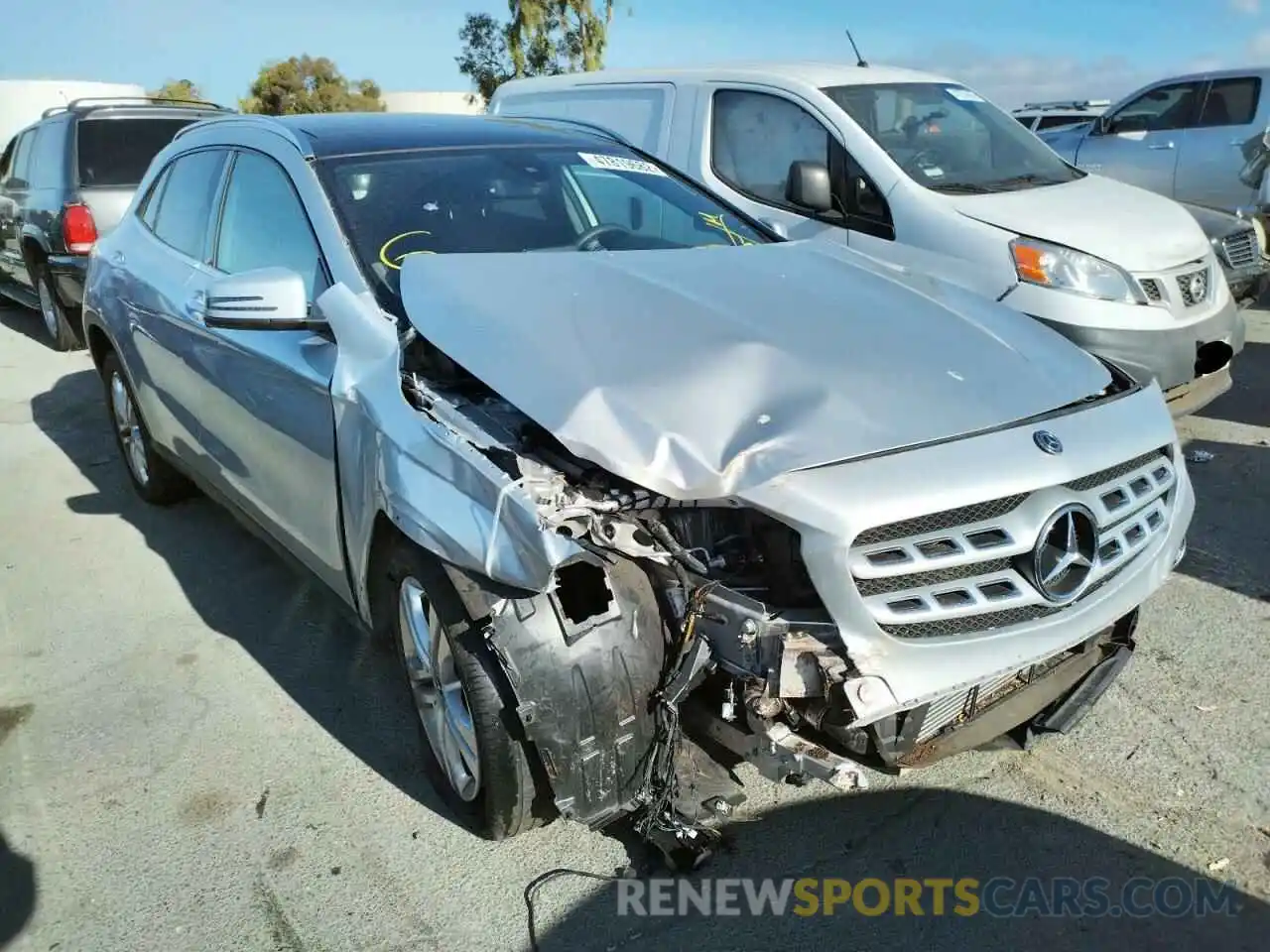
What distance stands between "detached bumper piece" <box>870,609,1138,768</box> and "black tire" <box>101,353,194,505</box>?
3734 millimetres

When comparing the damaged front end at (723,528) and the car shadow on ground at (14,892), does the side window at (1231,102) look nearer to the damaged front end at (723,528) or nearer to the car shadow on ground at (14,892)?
the damaged front end at (723,528)

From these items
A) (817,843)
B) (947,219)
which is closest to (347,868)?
(817,843)

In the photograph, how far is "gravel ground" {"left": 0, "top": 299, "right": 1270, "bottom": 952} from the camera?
244 cm

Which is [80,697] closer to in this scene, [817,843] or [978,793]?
[817,843]

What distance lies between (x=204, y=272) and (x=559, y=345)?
196cm

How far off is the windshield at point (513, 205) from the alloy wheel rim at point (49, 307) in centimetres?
663

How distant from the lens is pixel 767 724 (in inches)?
84.0

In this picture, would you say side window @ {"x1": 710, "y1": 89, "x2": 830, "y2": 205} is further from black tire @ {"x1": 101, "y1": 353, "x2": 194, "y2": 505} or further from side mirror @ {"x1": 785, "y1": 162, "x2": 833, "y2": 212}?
black tire @ {"x1": 101, "y1": 353, "x2": 194, "y2": 505}

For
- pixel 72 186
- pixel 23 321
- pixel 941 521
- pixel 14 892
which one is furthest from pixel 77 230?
pixel 941 521

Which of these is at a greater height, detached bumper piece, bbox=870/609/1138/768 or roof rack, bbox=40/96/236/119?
roof rack, bbox=40/96/236/119

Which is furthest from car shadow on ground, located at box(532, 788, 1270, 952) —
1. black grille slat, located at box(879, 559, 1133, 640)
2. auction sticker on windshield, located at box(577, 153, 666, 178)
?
auction sticker on windshield, located at box(577, 153, 666, 178)

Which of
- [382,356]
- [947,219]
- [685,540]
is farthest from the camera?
[947,219]

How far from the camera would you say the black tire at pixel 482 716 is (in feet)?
7.66

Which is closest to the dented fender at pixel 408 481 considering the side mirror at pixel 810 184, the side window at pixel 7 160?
the side mirror at pixel 810 184
